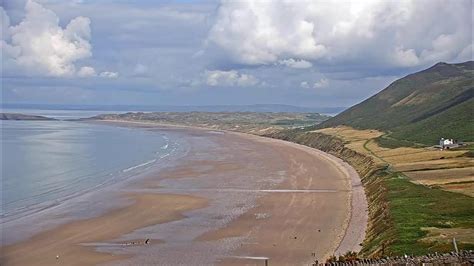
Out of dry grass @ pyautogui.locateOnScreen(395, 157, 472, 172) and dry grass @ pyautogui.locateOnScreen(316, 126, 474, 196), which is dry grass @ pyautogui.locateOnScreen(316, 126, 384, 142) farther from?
dry grass @ pyautogui.locateOnScreen(395, 157, 472, 172)

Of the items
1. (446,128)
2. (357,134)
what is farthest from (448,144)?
(357,134)

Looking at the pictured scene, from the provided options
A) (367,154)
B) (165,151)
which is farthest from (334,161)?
(165,151)

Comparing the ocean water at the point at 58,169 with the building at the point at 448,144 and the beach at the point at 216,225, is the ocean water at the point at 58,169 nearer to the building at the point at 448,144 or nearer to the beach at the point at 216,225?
the beach at the point at 216,225

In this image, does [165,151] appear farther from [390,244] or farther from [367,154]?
[390,244]

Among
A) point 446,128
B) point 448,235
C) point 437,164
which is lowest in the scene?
point 448,235


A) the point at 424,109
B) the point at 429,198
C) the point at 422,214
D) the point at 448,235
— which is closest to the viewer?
the point at 448,235

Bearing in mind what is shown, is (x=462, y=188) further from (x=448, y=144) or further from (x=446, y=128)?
(x=446, y=128)

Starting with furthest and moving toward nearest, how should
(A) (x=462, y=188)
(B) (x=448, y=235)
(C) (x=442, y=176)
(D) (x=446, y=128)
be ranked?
1. (D) (x=446, y=128)
2. (C) (x=442, y=176)
3. (A) (x=462, y=188)
4. (B) (x=448, y=235)
